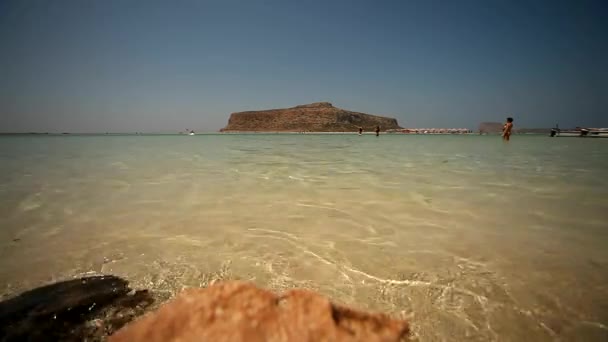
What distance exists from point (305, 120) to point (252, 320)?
12450 cm

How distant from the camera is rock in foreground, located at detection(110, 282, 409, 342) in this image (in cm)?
102

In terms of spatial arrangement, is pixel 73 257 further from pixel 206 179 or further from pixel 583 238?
pixel 583 238

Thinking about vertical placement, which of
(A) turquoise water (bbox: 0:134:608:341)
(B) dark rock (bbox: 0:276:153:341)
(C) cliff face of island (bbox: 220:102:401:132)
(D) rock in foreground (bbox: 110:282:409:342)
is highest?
(C) cliff face of island (bbox: 220:102:401:132)

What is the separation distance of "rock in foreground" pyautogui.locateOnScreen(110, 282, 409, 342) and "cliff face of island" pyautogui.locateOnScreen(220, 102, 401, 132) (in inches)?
4639

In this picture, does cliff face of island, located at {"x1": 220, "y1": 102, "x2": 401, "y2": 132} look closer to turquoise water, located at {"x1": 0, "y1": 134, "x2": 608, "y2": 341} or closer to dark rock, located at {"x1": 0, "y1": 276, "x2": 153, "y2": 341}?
turquoise water, located at {"x1": 0, "y1": 134, "x2": 608, "y2": 341}

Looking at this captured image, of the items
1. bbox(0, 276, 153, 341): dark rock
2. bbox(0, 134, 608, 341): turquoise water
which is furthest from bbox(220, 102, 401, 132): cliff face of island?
bbox(0, 276, 153, 341): dark rock

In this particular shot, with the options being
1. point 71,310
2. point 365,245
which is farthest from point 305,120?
point 71,310

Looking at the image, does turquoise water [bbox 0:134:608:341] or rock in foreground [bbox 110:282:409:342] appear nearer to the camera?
rock in foreground [bbox 110:282:409:342]

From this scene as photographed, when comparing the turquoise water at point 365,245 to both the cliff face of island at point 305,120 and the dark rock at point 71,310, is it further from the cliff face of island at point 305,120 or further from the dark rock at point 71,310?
the cliff face of island at point 305,120

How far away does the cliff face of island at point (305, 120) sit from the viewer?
121 metres

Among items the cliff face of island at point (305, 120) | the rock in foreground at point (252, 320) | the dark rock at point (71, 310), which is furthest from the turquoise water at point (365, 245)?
the cliff face of island at point (305, 120)

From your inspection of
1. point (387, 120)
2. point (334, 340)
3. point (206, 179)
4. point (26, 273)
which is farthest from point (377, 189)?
point (387, 120)

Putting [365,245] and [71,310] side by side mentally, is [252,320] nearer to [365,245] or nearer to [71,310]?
[71,310]

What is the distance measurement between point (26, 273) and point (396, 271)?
275 cm
